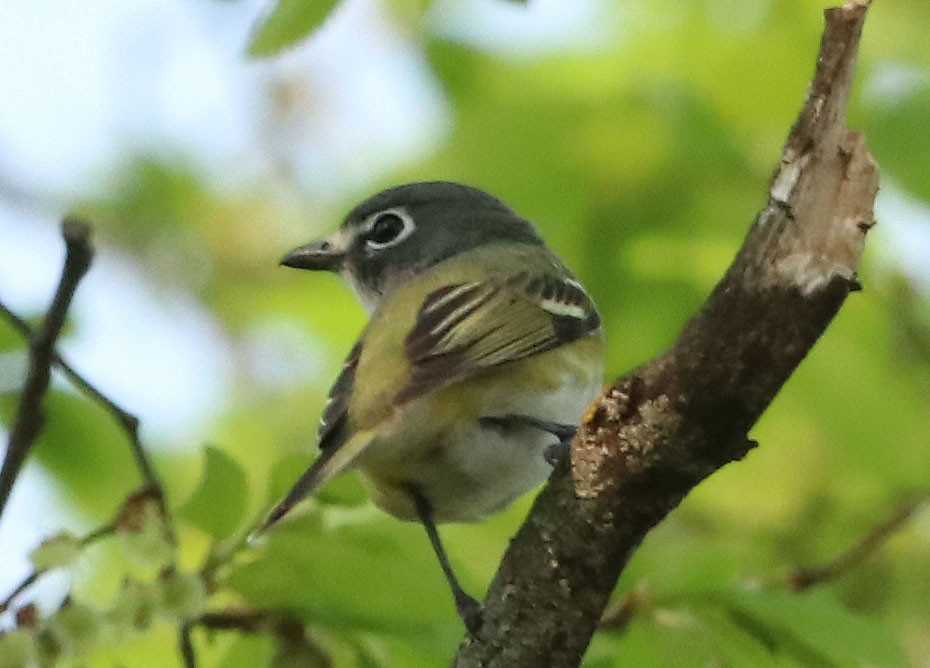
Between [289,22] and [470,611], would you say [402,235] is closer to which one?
[289,22]

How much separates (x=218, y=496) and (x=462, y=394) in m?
0.60

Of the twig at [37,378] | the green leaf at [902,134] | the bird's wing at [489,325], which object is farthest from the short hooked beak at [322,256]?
the twig at [37,378]

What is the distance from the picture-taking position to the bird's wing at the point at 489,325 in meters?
2.82

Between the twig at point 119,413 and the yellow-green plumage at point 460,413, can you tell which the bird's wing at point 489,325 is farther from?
the twig at point 119,413

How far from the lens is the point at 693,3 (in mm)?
4469

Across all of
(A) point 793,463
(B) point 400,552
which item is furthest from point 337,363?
(B) point 400,552

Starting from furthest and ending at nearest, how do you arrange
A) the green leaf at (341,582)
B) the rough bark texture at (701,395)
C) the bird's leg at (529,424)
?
the bird's leg at (529,424) < the green leaf at (341,582) < the rough bark texture at (701,395)

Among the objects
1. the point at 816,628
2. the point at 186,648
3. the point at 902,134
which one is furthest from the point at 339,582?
the point at 902,134

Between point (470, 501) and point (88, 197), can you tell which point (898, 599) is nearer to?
point (470, 501)

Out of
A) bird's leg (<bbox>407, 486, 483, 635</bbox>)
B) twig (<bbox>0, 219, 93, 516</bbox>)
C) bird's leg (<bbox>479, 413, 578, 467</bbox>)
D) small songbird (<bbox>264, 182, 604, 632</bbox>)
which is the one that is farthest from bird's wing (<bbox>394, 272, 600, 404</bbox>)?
twig (<bbox>0, 219, 93, 516</bbox>)

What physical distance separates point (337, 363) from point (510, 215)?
129 cm

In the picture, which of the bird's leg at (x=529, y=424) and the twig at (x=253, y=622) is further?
the bird's leg at (x=529, y=424)

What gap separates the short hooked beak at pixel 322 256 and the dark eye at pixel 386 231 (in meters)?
0.10

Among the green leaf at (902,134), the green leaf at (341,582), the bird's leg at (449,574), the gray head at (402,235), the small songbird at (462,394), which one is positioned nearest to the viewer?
the bird's leg at (449,574)
